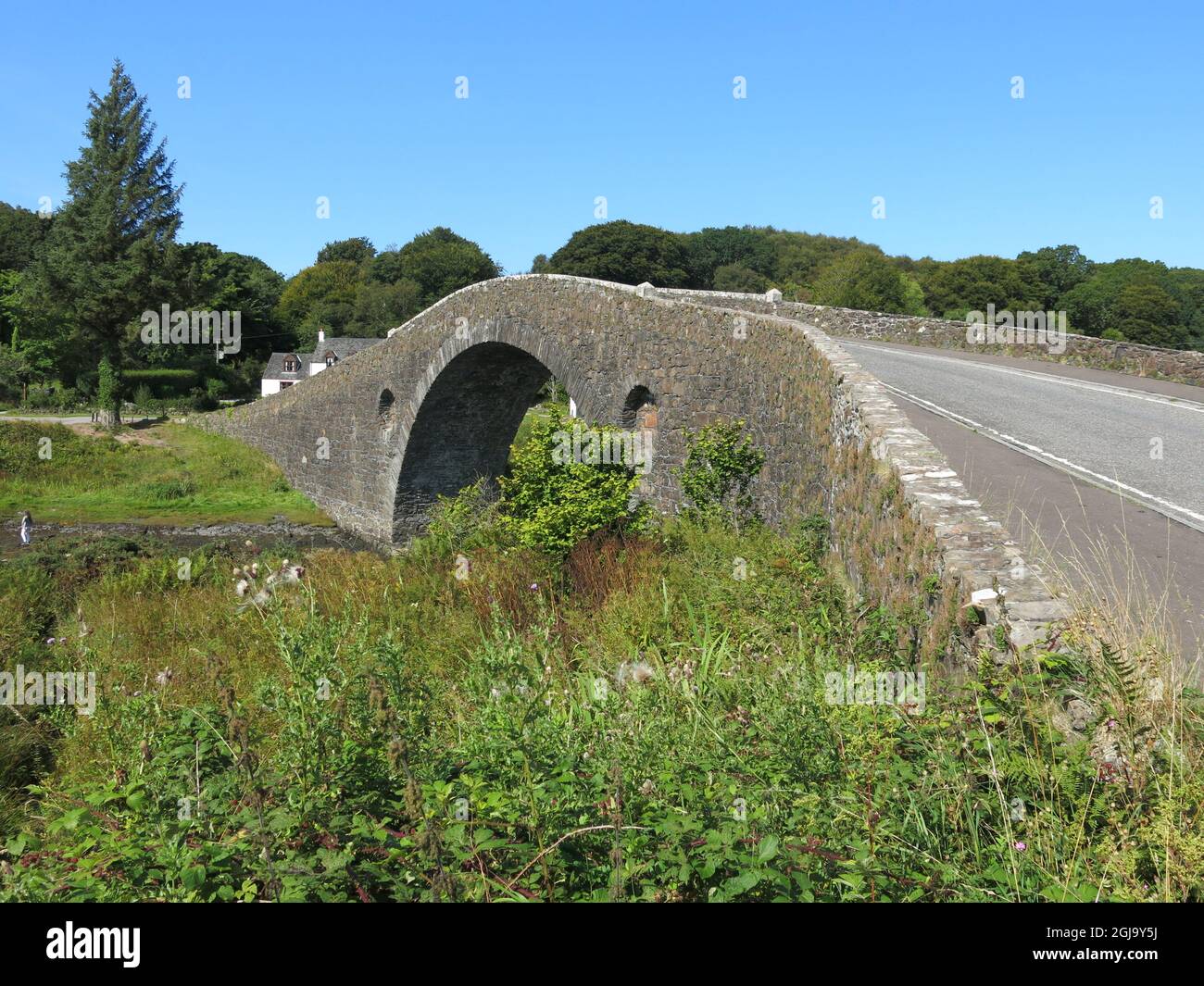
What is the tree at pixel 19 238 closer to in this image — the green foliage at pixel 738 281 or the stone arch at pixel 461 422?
the stone arch at pixel 461 422

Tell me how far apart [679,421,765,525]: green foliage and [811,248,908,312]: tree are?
3529 centimetres

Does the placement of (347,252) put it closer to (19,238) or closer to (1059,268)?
(19,238)

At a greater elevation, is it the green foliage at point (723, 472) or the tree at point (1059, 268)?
the tree at point (1059, 268)

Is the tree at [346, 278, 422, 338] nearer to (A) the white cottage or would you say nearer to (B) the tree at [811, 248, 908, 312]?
(A) the white cottage

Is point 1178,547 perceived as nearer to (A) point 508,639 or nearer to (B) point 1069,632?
(B) point 1069,632

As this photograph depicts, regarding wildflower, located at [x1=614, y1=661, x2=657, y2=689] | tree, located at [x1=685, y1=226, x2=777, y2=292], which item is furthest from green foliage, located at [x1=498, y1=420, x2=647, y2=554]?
tree, located at [x1=685, y1=226, x2=777, y2=292]

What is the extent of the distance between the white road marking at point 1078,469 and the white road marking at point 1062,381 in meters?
4.27

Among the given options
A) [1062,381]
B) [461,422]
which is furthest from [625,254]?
[1062,381]

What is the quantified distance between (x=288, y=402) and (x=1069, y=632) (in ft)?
99.5

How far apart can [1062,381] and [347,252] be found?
84891 mm

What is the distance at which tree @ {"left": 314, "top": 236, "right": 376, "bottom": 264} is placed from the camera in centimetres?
9000

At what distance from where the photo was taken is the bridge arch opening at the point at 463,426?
2145 centimetres

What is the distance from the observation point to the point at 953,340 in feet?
74.6

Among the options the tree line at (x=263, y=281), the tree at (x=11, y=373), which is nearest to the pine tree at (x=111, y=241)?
the tree line at (x=263, y=281)
